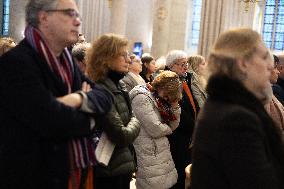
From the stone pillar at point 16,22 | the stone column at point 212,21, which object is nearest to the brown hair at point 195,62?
the stone column at point 212,21

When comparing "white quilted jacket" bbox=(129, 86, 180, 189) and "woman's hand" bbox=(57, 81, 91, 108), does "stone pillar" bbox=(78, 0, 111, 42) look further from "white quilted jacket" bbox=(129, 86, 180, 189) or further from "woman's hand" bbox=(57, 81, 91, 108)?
"woman's hand" bbox=(57, 81, 91, 108)

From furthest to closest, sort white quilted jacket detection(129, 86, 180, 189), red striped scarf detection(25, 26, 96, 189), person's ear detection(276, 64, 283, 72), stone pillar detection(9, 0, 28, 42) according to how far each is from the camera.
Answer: stone pillar detection(9, 0, 28, 42) < person's ear detection(276, 64, 283, 72) < white quilted jacket detection(129, 86, 180, 189) < red striped scarf detection(25, 26, 96, 189)

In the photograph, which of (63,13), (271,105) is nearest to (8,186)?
(63,13)

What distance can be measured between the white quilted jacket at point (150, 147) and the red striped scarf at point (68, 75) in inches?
66.3

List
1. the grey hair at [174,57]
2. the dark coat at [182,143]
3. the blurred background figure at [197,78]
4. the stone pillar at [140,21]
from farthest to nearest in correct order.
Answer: the stone pillar at [140,21] < the grey hair at [174,57] < the blurred background figure at [197,78] < the dark coat at [182,143]

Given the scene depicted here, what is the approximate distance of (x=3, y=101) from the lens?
1.99 metres

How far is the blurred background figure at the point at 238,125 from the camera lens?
1788 mm

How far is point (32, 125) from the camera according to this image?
1.94m

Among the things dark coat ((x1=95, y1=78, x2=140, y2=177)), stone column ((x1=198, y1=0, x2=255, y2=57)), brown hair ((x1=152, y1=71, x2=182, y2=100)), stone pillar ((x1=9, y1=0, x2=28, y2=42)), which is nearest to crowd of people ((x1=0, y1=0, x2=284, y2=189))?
dark coat ((x1=95, y1=78, x2=140, y2=177))

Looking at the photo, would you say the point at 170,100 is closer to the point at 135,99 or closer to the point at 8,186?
the point at 135,99

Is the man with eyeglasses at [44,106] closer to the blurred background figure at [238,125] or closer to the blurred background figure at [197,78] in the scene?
the blurred background figure at [238,125]

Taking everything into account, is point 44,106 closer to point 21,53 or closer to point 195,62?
point 21,53

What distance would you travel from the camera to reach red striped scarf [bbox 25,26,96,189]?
2084mm

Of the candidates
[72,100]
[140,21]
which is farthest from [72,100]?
[140,21]
